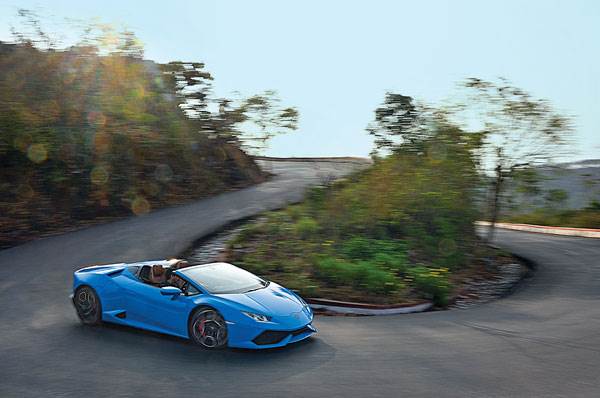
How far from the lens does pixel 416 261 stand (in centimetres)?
2011

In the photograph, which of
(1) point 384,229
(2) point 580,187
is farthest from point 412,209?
(2) point 580,187

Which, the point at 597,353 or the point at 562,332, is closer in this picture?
the point at 597,353

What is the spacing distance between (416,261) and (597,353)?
10430 mm

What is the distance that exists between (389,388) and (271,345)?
2.14 metres

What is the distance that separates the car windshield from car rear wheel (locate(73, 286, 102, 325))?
70.6 inches

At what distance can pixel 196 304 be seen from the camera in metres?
9.62

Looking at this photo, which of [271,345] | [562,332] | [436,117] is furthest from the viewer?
[436,117]

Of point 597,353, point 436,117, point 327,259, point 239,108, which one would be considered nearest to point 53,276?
point 327,259

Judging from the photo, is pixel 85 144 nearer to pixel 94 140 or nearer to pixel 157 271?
pixel 94 140

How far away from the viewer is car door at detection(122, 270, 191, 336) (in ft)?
32.1

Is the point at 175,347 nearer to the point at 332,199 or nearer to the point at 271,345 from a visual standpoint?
the point at 271,345

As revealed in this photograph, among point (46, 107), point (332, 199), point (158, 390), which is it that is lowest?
point (158, 390)

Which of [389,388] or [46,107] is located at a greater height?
[46,107]

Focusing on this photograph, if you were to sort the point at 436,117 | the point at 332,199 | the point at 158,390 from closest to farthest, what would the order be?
the point at 158,390
the point at 332,199
the point at 436,117
